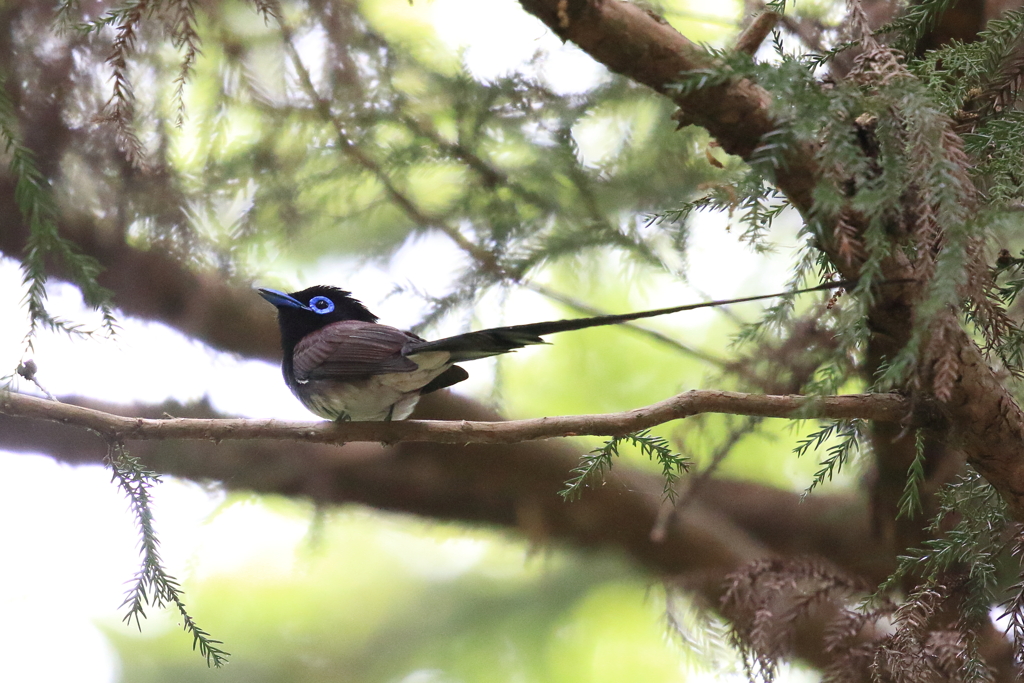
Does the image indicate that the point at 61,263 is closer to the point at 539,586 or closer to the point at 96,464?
the point at 96,464

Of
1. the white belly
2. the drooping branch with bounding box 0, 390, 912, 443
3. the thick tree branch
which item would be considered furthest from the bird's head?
the drooping branch with bounding box 0, 390, 912, 443

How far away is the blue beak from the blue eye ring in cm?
9

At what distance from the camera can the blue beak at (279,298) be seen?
5.43ft

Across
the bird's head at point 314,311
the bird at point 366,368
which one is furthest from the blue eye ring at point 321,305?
the bird at point 366,368

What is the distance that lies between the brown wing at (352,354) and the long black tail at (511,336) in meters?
0.06

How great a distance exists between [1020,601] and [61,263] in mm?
1611

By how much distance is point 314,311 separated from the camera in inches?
70.7

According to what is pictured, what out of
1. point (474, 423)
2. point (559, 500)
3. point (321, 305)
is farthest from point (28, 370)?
point (559, 500)

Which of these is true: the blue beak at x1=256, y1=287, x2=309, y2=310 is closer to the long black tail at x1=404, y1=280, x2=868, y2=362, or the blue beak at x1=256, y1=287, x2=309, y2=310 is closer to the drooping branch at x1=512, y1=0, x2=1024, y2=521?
the long black tail at x1=404, y1=280, x2=868, y2=362

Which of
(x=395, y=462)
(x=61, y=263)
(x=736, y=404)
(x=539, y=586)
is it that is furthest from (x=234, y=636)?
(x=736, y=404)

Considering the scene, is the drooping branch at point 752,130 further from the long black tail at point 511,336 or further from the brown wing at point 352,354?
the brown wing at point 352,354

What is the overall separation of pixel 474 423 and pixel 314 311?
2.57ft

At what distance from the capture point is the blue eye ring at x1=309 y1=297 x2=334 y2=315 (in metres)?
1.83

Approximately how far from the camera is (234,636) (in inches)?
75.5
